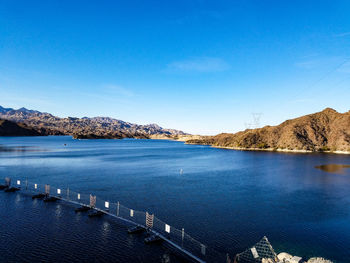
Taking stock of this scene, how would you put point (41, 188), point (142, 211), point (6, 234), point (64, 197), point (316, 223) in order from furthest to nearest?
1. point (41, 188)
2. point (64, 197)
3. point (142, 211)
4. point (316, 223)
5. point (6, 234)

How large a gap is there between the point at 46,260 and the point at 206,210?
2658 cm

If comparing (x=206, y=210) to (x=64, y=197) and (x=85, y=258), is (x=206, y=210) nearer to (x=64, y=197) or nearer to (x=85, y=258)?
(x=85, y=258)

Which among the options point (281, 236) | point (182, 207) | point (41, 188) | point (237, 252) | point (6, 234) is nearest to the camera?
point (237, 252)

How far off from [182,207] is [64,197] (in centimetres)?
2592

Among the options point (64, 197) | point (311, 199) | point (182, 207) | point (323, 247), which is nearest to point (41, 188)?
point (64, 197)

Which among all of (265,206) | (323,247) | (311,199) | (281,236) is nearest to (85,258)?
(281,236)

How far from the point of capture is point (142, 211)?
40.7 meters

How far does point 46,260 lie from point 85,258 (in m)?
4.00

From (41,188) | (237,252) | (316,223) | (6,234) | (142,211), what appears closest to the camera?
(237,252)

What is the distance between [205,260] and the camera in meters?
25.5

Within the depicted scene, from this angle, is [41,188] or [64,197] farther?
[41,188]

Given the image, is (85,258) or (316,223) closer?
(85,258)

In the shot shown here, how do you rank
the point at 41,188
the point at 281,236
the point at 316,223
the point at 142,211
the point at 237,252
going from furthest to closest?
the point at 41,188 < the point at 142,211 < the point at 316,223 < the point at 281,236 < the point at 237,252

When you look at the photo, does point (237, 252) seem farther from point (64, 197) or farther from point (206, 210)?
point (64, 197)
